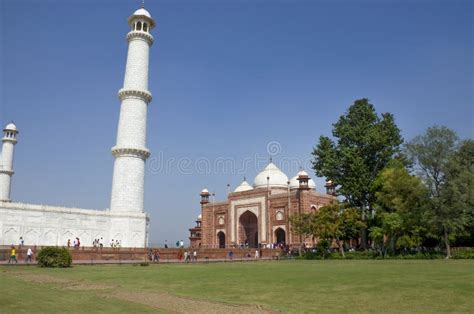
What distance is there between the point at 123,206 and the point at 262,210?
21689mm

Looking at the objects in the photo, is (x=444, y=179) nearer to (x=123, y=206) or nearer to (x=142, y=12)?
(x=123, y=206)

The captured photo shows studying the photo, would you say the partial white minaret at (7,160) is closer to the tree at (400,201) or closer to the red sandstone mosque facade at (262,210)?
the red sandstone mosque facade at (262,210)

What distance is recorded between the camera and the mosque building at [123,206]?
109 ft

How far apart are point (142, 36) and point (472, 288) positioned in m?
38.5

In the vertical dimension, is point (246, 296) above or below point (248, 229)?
below

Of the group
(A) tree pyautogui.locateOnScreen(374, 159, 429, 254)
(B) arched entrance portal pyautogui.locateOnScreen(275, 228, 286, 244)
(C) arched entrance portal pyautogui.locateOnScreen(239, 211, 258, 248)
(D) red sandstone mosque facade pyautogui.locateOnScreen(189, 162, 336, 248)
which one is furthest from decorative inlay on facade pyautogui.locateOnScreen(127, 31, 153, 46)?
(B) arched entrance portal pyautogui.locateOnScreen(275, 228, 286, 244)

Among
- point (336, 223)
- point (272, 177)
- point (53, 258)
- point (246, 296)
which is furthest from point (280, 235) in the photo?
point (246, 296)

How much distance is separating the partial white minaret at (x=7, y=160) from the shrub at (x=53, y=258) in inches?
1150

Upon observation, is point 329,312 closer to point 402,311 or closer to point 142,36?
point 402,311

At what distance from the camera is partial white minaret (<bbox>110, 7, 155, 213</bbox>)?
3953 cm

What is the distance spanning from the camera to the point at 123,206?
128ft

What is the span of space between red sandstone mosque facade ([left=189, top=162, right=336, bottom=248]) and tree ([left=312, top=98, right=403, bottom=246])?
37.1ft

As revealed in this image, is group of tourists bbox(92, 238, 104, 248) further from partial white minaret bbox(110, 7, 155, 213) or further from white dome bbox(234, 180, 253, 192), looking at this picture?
white dome bbox(234, 180, 253, 192)

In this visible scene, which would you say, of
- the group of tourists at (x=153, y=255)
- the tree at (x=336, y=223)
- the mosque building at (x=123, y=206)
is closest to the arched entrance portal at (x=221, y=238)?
the mosque building at (x=123, y=206)
